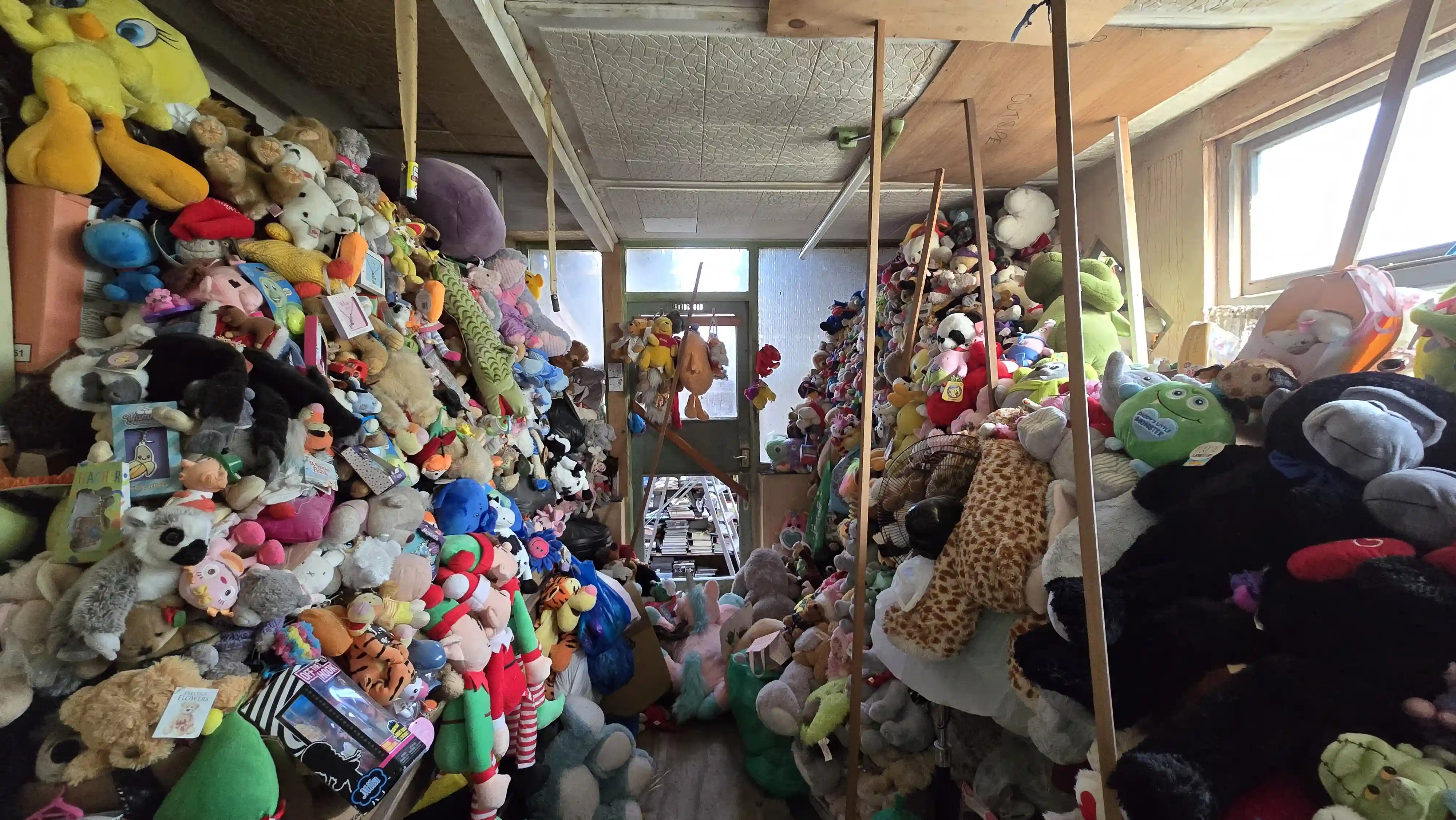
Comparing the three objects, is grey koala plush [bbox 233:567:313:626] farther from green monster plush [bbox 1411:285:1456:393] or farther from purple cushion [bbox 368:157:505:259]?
green monster plush [bbox 1411:285:1456:393]

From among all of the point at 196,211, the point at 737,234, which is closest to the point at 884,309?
the point at 737,234

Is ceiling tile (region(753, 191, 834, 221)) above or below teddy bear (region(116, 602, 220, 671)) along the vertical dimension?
above

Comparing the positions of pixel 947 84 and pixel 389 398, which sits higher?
pixel 947 84

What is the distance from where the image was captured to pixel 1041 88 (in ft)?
5.18

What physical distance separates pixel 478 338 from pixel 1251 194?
2.32 meters

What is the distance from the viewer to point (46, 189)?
766mm

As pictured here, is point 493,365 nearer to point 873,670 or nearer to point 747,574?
point 873,670

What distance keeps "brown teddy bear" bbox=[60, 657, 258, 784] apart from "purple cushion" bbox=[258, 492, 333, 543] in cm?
23

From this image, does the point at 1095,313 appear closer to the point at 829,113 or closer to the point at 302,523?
the point at 829,113

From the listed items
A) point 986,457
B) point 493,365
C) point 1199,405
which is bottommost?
point 986,457

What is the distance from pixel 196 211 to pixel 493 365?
76 cm

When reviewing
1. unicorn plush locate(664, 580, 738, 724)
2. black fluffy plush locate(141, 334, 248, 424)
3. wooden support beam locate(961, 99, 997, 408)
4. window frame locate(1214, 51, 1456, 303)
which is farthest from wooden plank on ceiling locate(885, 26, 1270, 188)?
unicorn plush locate(664, 580, 738, 724)

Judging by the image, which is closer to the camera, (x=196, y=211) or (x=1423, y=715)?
(x=1423, y=715)

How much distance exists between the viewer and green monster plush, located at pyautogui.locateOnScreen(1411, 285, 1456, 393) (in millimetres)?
933
